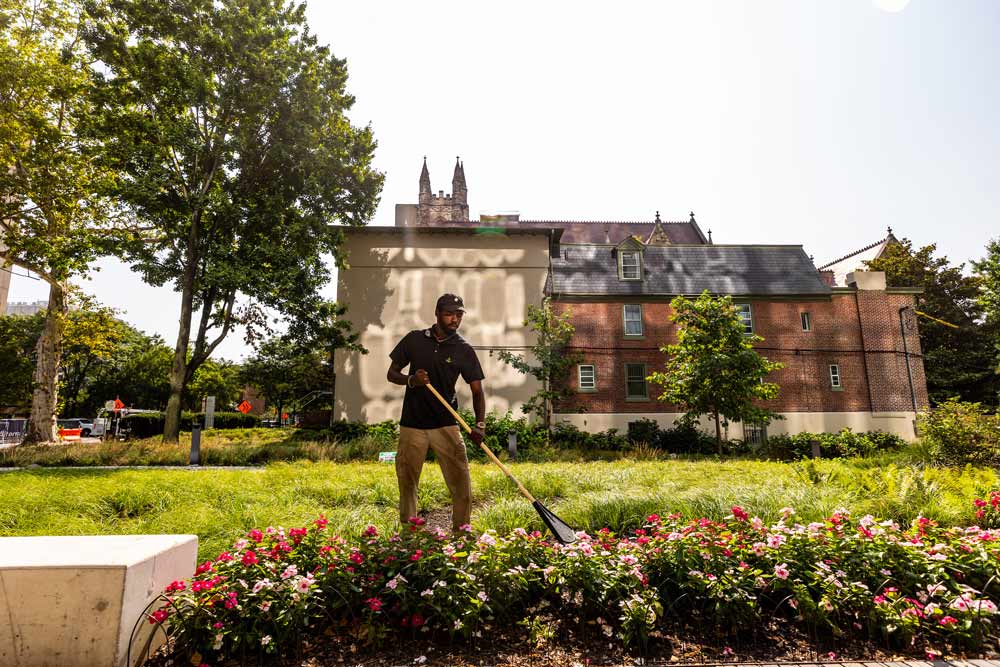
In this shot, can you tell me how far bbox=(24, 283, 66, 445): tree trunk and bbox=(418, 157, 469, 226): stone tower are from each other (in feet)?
92.0

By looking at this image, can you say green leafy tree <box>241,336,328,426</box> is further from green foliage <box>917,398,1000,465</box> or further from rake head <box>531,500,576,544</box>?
rake head <box>531,500,576,544</box>

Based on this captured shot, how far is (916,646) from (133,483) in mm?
8770

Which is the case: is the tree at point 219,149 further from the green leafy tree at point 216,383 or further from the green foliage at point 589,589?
the green leafy tree at point 216,383

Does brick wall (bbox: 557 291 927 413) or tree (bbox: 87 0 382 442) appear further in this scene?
brick wall (bbox: 557 291 927 413)

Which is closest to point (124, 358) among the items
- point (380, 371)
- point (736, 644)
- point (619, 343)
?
point (380, 371)

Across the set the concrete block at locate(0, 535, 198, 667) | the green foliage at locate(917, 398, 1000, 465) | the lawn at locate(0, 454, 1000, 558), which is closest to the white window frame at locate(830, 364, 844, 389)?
the green foliage at locate(917, 398, 1000, 465)

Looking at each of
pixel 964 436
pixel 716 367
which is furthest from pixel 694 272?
pixel 964 436

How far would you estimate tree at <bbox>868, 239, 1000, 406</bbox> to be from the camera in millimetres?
32344

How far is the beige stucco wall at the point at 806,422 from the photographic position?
24469mm

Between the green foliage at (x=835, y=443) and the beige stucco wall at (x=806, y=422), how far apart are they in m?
0.53

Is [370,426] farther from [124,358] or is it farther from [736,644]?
[124,358]

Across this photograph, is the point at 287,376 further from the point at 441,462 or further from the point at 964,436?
the point at 964,436

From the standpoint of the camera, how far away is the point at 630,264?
27375mm

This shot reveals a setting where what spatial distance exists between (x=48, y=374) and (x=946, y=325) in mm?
49366
